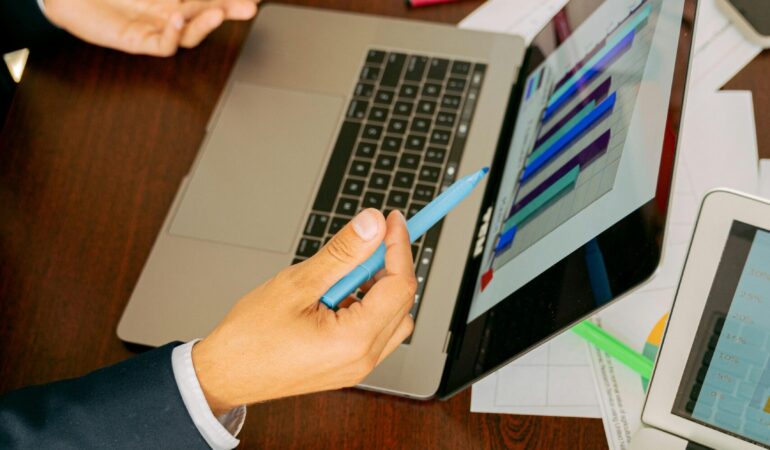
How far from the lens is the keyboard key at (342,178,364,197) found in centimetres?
83

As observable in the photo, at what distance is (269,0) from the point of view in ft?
3.35

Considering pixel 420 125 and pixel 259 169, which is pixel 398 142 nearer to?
pixel 420 125

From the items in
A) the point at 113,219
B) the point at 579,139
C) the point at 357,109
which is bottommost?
the point at 113,219

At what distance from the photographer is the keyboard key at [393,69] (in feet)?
2.98

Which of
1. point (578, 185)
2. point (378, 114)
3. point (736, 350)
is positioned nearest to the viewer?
point (736, 350)

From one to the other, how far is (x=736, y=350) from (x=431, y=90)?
1.56 ft

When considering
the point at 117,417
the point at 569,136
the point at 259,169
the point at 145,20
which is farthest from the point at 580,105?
the point at 145,20

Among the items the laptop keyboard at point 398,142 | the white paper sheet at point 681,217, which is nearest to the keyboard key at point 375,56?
the laptop keyboard at point 398,142

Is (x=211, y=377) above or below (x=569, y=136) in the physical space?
below

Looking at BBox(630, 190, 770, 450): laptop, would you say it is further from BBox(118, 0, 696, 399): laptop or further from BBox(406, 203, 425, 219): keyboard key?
BBox(406, 203, 425, 219): keyboard key

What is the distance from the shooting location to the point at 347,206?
820 millimetres

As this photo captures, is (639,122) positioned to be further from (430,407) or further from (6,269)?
(6,269)

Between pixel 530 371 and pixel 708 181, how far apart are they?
0.92ft

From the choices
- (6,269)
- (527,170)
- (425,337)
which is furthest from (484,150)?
(6,269)
